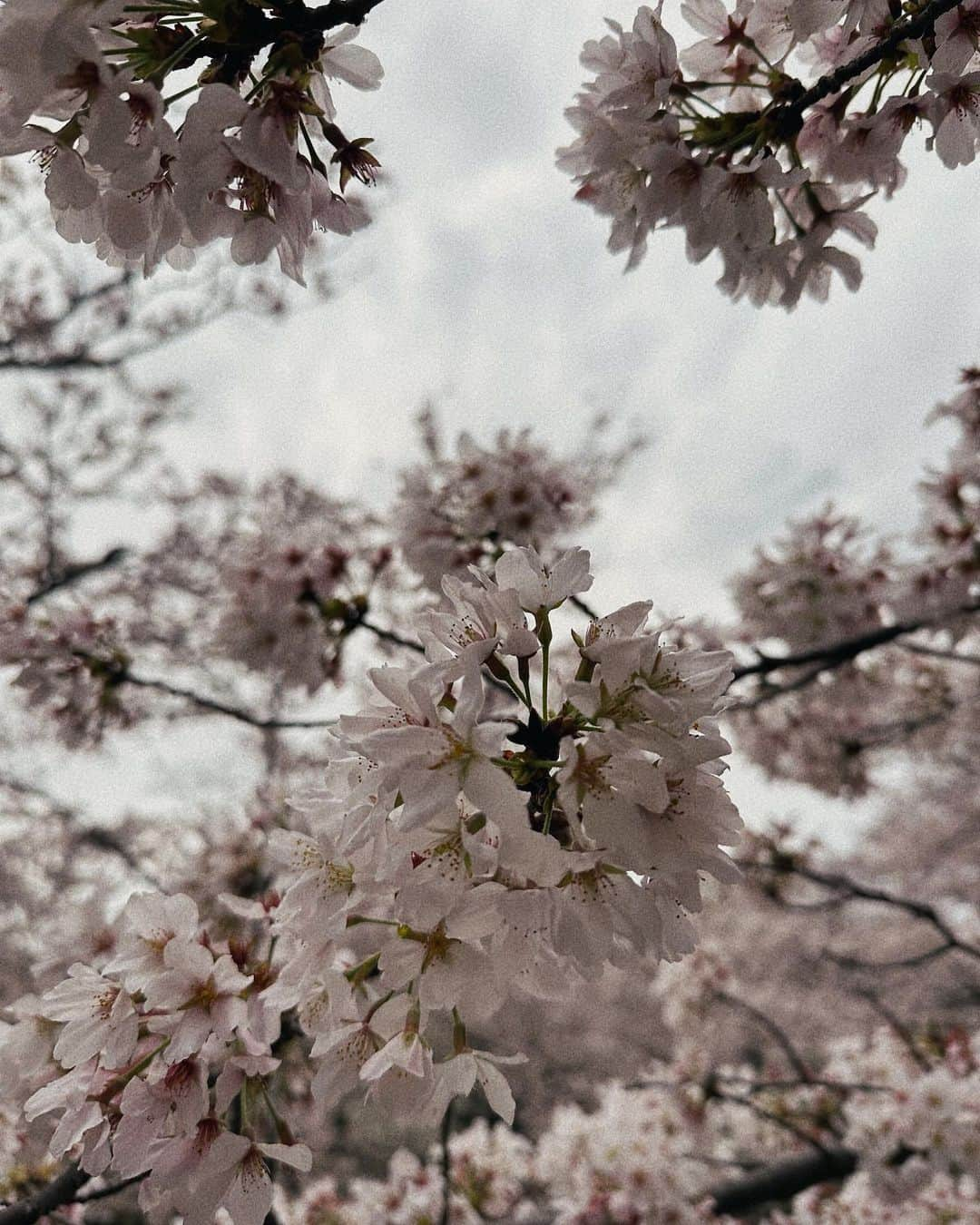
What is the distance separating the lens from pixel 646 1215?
3762mm

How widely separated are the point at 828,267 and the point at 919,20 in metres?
0.47

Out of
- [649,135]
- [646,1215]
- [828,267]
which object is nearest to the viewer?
[649,135]

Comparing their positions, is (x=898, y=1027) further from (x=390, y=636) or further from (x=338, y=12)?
(x=338, y=12)

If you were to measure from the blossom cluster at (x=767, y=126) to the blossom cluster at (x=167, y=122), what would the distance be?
50 centimetres

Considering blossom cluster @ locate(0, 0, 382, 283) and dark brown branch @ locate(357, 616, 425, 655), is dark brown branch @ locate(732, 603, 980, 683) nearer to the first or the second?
dark brown branch @ locate(357, 616, 425, 655)

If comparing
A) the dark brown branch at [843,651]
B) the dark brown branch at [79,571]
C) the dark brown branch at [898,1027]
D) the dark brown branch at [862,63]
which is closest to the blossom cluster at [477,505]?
the dark brown branch at [843,651]

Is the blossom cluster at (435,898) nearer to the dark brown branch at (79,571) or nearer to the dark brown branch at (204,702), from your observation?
the dark brown branch at (204,702)

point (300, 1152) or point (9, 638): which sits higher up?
point (9, 638)

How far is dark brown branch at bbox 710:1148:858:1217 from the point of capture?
366 cm

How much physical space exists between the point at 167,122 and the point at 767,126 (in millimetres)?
1022

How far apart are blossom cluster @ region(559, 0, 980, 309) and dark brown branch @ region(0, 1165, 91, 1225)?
1.97 metres

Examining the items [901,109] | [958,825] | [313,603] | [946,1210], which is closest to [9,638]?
[313,603]

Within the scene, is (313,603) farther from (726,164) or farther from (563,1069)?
(563,1069)

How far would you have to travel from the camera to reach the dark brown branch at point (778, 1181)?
3.66m
